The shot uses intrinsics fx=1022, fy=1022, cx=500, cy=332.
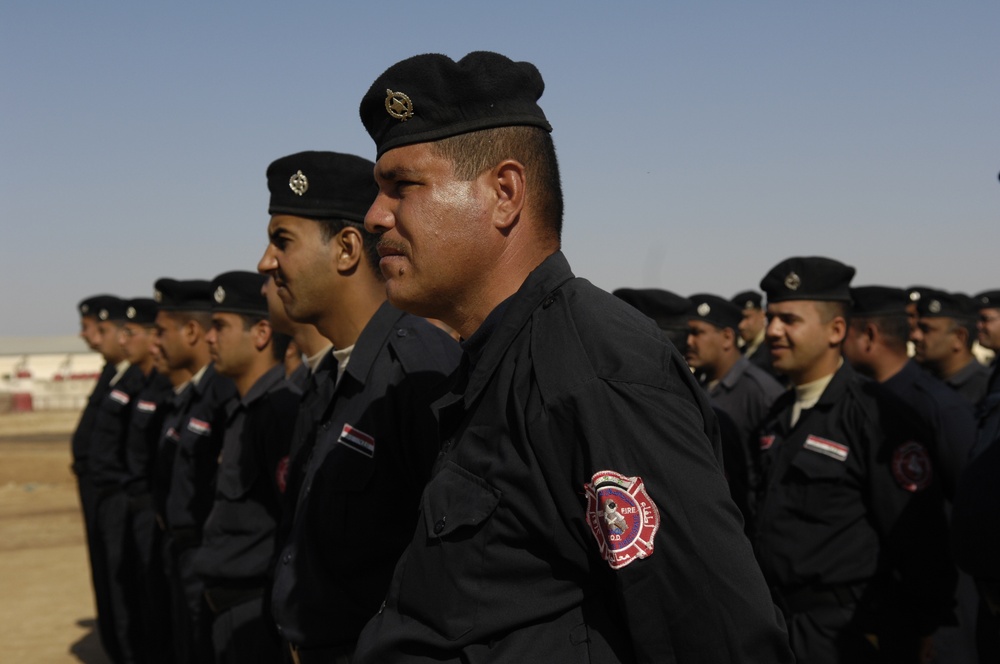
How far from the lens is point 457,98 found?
2.27 meters

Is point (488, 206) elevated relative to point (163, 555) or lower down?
elevated

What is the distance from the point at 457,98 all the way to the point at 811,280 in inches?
151

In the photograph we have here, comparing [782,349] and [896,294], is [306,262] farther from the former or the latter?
[896,294]

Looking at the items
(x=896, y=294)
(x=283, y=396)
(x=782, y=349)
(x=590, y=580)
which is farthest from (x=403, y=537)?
(x=896, y=294)

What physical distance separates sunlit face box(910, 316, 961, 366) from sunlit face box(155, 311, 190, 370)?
20.5 feet

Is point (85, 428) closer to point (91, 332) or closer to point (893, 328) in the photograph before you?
point (91, 332)

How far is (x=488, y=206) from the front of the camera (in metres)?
2.24

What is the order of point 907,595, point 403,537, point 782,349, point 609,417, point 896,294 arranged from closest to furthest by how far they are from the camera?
point 609,417, point 403,537, point 907,595, point 782,349, point 896,294

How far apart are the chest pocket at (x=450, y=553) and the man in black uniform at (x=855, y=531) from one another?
121 inches

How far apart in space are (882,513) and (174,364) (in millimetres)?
4985

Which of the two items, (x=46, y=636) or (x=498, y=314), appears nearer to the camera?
(x=498, y=314)

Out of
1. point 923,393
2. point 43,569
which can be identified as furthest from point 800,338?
point 43,569

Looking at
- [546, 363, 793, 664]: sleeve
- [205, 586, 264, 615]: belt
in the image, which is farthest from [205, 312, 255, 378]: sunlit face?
[546, 363, 793, 664]: sleeve

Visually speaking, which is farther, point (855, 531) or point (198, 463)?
point (198, 463)
